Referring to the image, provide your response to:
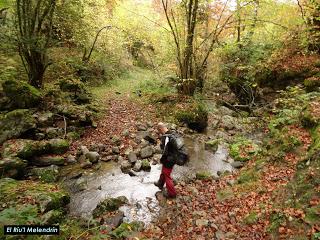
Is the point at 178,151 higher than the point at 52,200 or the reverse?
higher

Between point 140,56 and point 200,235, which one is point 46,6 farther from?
point 140,56

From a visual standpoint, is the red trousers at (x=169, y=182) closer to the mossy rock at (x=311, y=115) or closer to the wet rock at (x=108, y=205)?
the wet rock at (x=108, y=205)

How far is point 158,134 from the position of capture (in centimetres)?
1070

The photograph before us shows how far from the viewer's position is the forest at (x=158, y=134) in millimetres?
5320

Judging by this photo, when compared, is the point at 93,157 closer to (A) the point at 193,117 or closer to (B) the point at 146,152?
(B) the point at 146,152

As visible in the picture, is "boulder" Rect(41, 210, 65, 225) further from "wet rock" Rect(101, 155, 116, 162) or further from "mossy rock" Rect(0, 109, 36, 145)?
"mossy rock" Rect(0, 109, 36, 145)

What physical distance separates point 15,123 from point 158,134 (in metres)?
4.99

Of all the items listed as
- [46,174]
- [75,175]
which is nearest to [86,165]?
[75,175]

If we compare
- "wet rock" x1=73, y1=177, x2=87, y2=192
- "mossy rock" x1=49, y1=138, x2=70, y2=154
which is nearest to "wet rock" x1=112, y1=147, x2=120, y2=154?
"mossy rock" x1=49, y1=138, x2=70, y2=154

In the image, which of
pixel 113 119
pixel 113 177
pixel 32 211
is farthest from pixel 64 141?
pixel 32 211

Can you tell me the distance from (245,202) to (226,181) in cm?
145

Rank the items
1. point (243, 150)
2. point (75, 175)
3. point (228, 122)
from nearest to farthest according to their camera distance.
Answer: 1. point (75, 175)
2. point (243, 150)
3. point (228, 122)

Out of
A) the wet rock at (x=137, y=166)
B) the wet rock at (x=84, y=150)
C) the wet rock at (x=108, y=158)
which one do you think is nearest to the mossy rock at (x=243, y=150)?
the wet rock at (x=137, y=166)

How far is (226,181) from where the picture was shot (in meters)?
7.52
